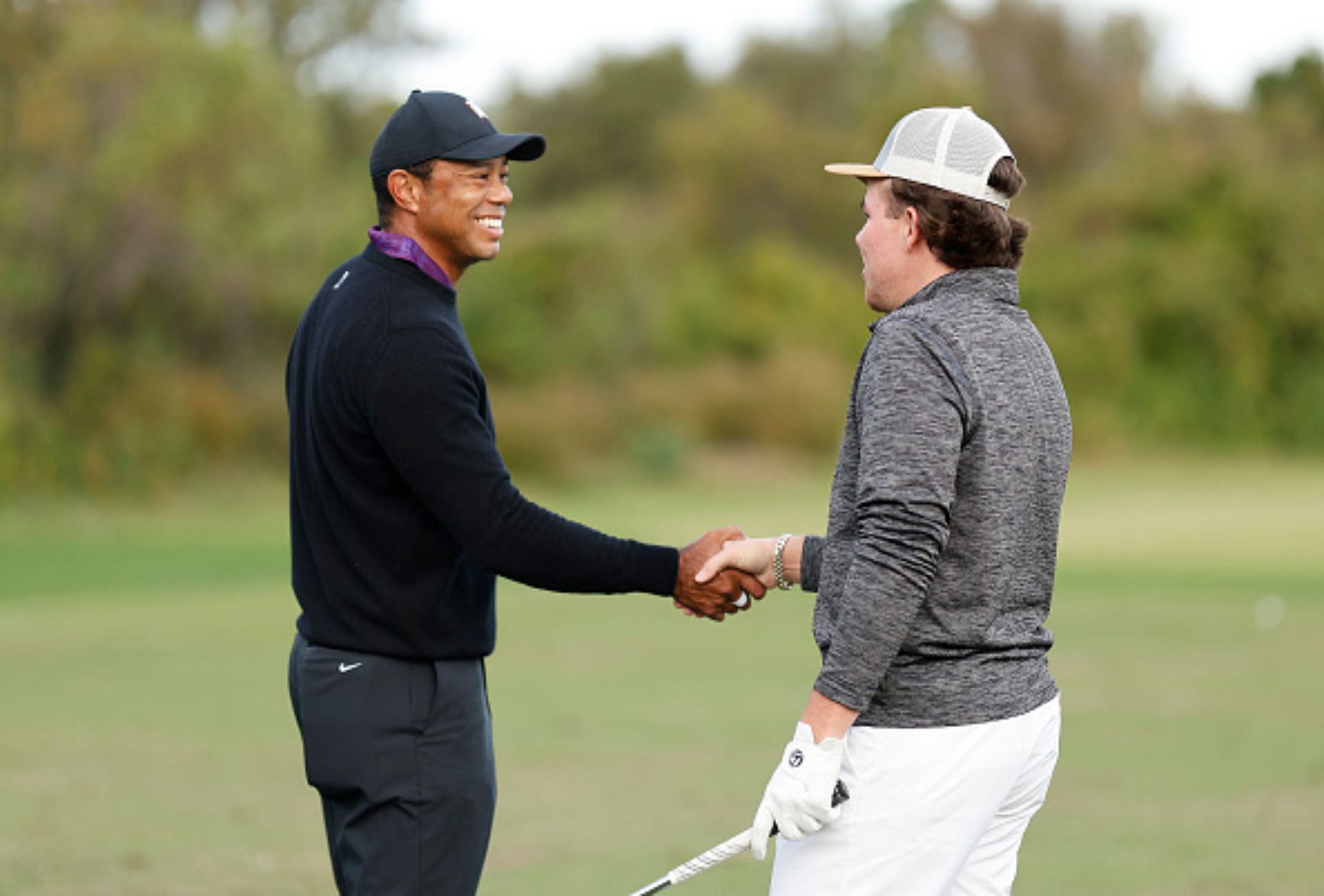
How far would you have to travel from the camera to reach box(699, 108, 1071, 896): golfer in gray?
10.4ft

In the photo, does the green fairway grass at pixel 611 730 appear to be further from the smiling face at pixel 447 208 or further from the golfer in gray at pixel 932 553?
the golfer in gray at pixel 932 553

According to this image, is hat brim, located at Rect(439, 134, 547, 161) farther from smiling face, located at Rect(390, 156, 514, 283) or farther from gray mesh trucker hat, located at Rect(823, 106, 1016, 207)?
gray mesh trucker hat, located at Rect(823, 106, 1016, 207)

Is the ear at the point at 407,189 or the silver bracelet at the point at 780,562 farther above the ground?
the ear at the point at 407,189

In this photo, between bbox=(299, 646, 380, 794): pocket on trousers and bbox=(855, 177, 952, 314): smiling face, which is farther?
bbox=(299, 646, 380, 794): pocket on trousers

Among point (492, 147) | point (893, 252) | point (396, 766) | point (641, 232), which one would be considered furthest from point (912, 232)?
point (641, 232)

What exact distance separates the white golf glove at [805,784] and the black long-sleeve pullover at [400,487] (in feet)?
2.50

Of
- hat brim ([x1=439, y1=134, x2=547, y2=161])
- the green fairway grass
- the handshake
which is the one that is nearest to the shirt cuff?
the handshake

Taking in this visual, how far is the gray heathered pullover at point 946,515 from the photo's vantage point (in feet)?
10.4

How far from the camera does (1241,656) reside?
12531 mm

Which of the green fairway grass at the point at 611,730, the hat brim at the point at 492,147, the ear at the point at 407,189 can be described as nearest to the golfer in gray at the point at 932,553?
the hat brim at the point at 492,147

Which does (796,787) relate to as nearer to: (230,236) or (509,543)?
(509,543)

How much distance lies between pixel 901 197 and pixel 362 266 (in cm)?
112

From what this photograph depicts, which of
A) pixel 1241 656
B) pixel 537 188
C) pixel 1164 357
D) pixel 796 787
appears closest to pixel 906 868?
Result: pixel 796 787

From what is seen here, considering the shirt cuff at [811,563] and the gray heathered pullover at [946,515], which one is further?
the shirt cuff at [811,563]
